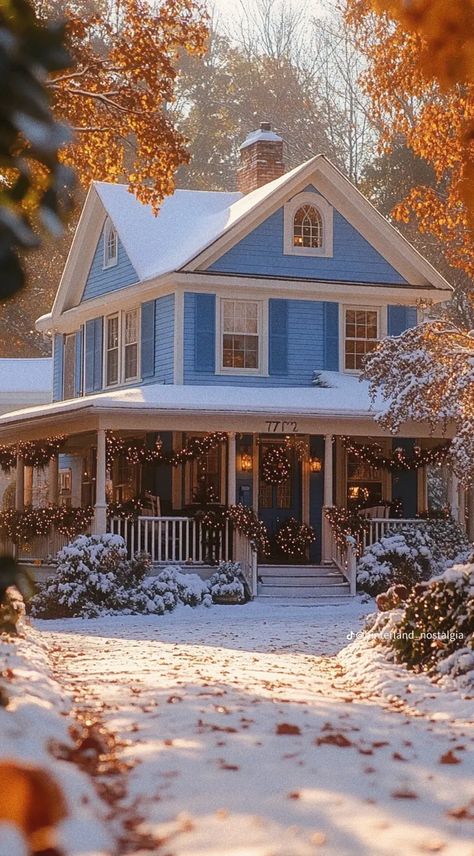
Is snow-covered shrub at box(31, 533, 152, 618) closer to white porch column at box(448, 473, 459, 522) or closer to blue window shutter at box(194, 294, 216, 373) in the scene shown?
blue window shutter at box(194, 294, 216, 373)

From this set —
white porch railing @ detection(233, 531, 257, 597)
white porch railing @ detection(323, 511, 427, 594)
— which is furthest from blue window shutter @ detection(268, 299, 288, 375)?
white porch railing @ detection(233, 531, 257, 597)

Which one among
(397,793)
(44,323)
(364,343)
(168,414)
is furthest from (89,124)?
(44,323)

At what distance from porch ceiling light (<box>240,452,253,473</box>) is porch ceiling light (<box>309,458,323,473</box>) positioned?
124cm

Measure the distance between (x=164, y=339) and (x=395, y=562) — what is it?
20.9ft

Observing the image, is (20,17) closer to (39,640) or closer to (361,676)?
(361,676)

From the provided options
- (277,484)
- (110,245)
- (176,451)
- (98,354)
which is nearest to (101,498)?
(176,451)

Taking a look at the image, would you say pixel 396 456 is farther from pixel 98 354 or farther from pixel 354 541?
pixel 98 354

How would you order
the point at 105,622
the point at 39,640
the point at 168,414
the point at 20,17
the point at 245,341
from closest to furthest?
the point at 20,17 → the point at 39,640 → the point at 105,622 → the point at 168,414 → the point at 245,341

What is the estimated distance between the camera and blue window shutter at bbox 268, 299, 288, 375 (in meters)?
24.9

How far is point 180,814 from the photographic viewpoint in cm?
576

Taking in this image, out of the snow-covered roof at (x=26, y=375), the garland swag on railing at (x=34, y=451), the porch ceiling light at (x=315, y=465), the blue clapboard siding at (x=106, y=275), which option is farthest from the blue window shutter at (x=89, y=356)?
the snow-covered roof at (x=26, y=375)

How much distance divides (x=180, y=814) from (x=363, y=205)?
68.6ft

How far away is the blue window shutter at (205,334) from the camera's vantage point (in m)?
24.4

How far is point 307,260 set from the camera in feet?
83.1
